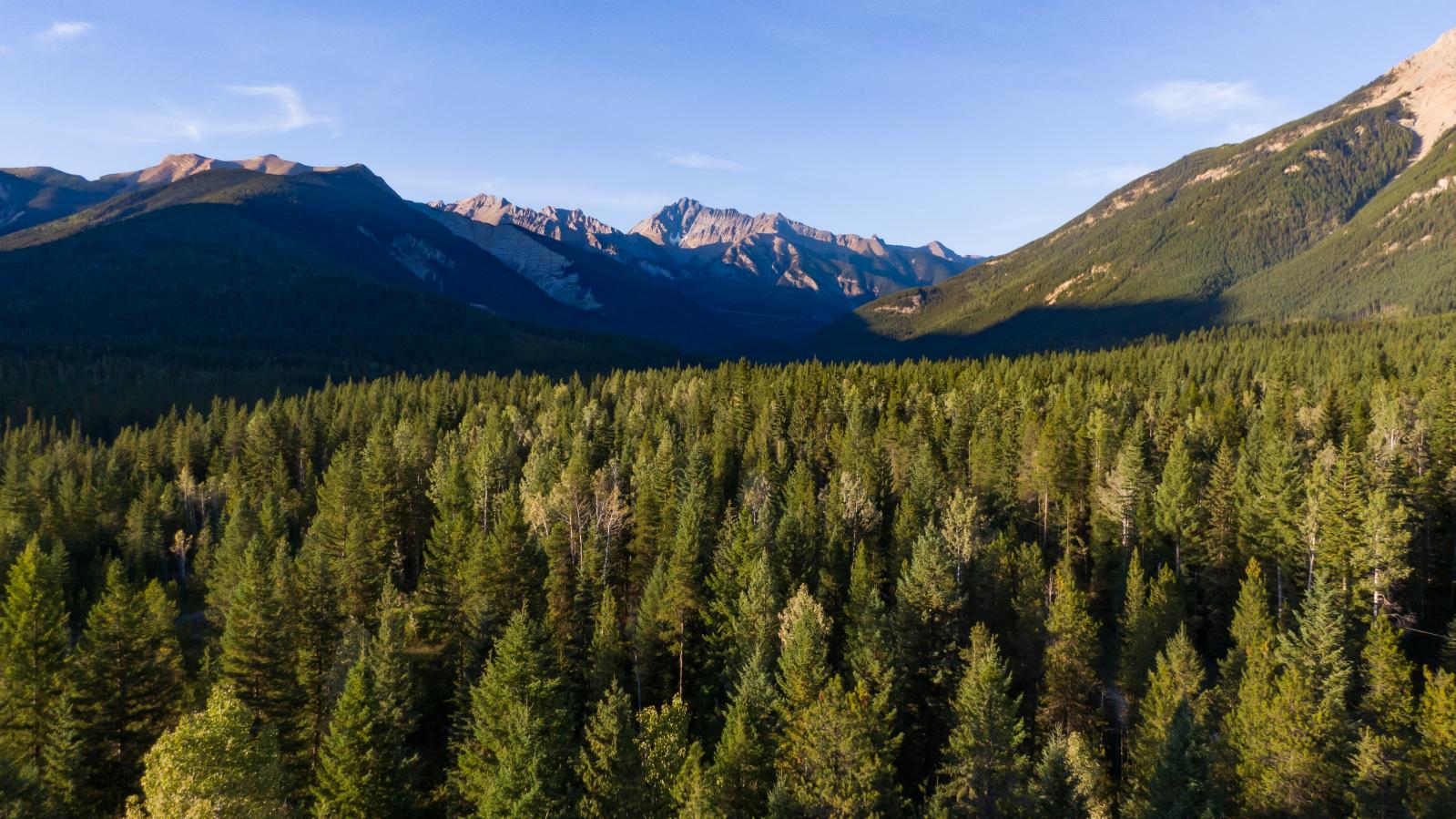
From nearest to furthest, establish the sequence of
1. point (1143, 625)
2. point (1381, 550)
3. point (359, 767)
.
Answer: point (359, 767) → point (1381, 550) → point (1143, 625)

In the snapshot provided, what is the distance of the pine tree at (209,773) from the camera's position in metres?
26.0

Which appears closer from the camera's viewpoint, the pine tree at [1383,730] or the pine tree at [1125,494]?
the pine tree at [1383,730]

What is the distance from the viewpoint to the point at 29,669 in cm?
4062

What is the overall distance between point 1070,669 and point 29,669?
189 ft

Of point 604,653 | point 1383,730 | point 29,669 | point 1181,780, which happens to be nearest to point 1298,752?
point 1181,780

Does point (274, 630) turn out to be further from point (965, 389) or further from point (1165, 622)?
point (965, 389)

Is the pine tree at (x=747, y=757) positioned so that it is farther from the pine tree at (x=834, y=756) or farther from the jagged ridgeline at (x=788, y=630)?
the pine tree at (x=834, y=756)

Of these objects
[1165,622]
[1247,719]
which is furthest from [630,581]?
[1247,719]

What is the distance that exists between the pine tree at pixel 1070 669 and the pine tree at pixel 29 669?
53.0 metres

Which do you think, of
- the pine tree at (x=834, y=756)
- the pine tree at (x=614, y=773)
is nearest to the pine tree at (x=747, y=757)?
the pine tree at (x=834, y=756)

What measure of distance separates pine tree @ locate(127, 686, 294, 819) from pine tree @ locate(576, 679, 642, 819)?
12530mm

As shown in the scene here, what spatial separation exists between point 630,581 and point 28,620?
39358mm

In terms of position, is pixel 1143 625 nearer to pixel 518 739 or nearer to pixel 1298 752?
pixel 1298 752

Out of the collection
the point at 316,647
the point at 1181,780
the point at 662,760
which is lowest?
the point at 316,647
